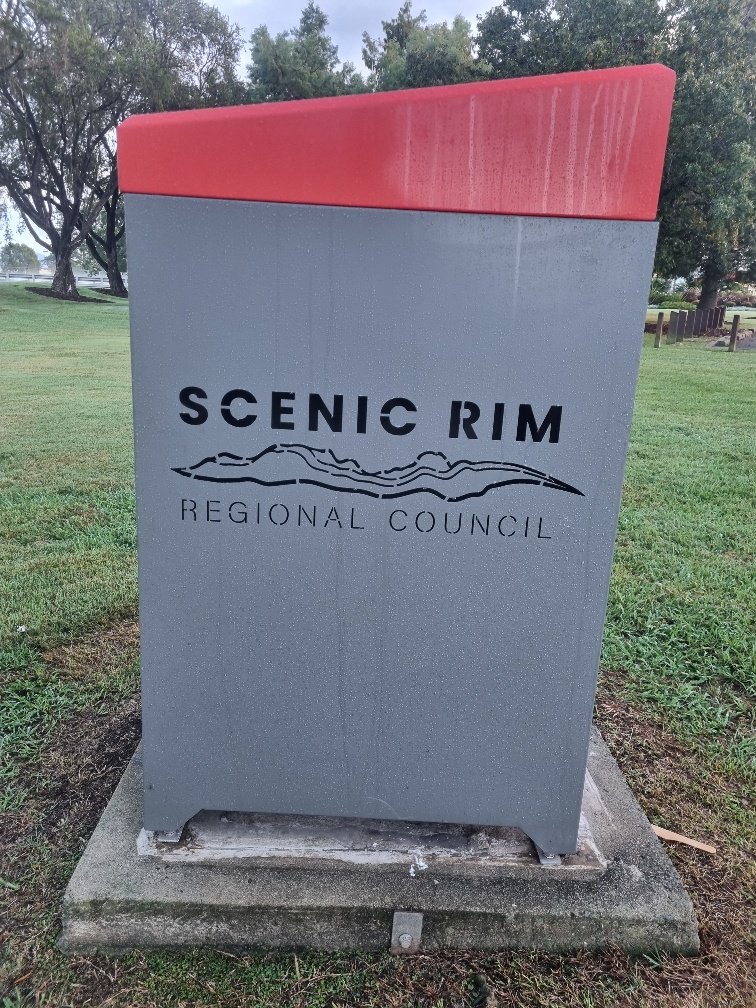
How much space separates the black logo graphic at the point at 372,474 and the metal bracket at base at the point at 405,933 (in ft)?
3.43

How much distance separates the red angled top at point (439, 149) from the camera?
1552 millimetres

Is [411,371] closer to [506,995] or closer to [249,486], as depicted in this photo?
[249,486]

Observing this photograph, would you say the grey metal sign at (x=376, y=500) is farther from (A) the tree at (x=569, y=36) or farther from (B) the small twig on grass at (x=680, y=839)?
(A) the tree at (x=569, y=36)

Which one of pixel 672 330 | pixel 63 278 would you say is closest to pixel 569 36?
pixel 672 330

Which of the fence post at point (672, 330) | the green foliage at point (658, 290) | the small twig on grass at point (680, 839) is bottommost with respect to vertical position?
the small twig on grass at point (680, 839)

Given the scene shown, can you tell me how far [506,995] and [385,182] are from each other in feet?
6.12

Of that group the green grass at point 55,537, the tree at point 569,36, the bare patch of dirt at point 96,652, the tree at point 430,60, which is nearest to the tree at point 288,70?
the tree at point 430,60

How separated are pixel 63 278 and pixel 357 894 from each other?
33544mm

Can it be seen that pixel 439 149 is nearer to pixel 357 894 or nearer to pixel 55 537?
pixel 357 894

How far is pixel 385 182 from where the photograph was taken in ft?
5.24

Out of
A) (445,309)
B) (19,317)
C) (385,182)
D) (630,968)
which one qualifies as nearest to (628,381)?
(445,309)

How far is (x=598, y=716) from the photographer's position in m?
3.04

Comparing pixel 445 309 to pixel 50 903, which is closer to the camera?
pixel 445 309

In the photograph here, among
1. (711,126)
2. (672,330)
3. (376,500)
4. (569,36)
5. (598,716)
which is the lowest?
(598,716)
